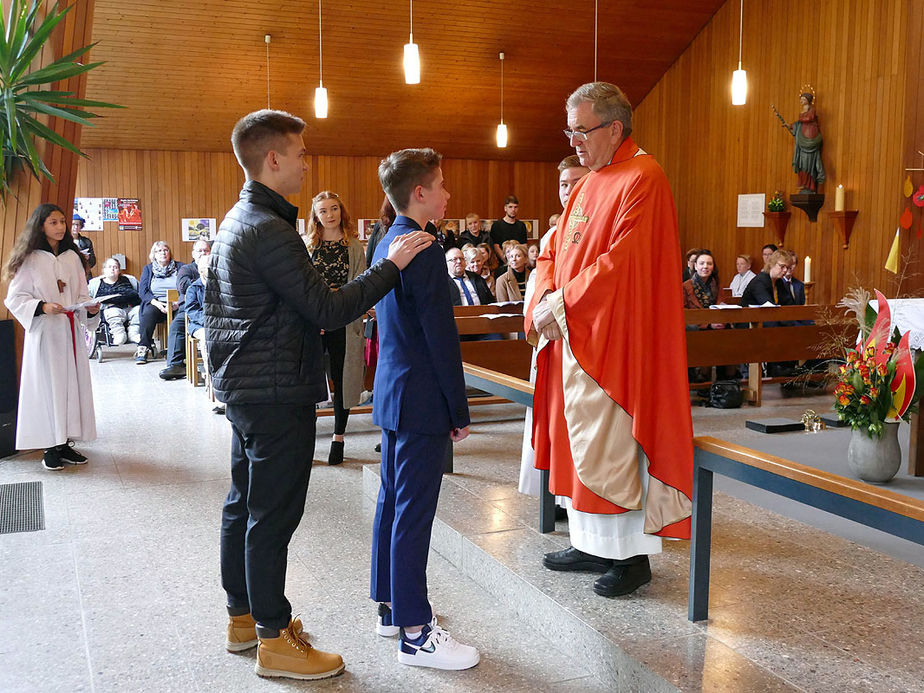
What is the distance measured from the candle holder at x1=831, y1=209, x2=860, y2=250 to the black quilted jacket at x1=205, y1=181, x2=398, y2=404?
8313 mm

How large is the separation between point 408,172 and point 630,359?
2.64 ft

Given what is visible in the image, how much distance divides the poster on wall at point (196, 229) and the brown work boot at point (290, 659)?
10.0 meters

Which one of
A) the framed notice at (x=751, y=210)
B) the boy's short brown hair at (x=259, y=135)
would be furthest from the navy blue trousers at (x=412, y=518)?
the framed notice at (x=751, y=210)

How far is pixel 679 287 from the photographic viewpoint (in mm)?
2545

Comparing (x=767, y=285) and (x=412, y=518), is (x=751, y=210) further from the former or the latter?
(x=412, y=518)

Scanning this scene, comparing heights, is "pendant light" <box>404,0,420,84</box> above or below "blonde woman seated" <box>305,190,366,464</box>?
above

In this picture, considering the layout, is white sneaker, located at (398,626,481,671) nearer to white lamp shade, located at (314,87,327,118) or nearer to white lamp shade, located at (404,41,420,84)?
white lamp shade, located at (404,41,420,84)

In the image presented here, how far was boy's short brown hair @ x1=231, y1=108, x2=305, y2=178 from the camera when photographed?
2270mm

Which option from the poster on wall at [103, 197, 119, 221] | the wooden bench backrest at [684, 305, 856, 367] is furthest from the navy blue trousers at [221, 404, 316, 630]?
the poster on wall at [103, 197, 119, 221]

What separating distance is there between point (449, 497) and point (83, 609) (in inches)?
57.7

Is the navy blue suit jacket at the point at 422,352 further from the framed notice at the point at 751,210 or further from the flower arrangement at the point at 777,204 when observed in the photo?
the framed notice at the point at 751,210

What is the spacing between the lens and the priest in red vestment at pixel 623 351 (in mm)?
2490

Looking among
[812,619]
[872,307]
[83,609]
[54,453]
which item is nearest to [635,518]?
[812,619]

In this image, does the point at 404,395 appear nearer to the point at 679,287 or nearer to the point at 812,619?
the point at 679,287
